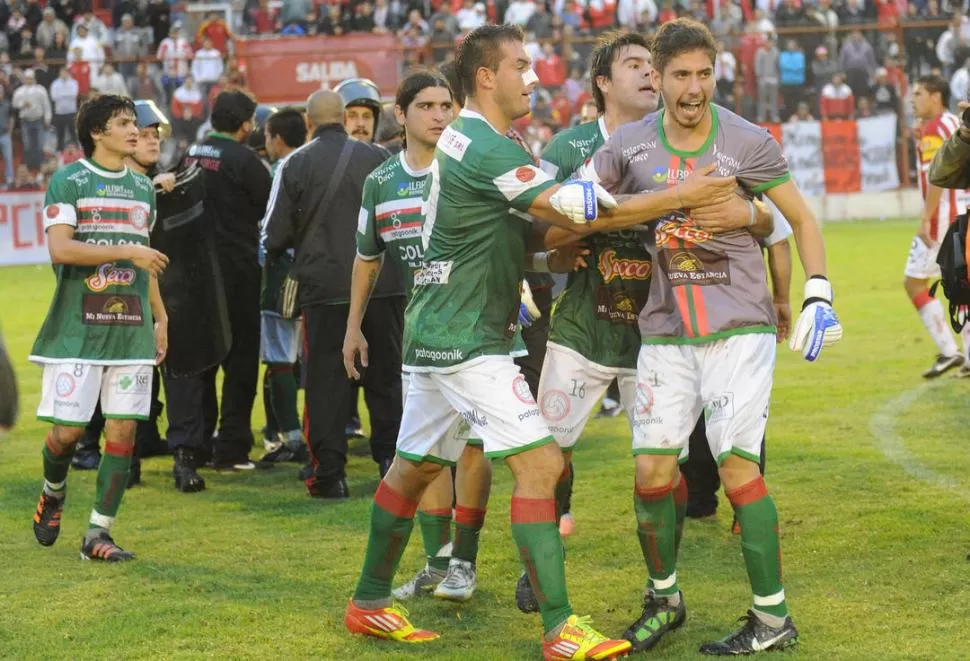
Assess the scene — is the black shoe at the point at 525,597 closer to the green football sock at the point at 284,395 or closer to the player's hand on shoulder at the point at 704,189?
the player's hand on shoulder at the point at 704,189

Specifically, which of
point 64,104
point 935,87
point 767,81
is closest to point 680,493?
point 935,87

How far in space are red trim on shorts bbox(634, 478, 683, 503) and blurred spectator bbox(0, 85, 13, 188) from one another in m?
23.4

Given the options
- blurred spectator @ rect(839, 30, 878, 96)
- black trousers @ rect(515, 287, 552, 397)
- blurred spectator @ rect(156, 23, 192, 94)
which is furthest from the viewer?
blurred spectator @ rect(839, 30, 878, 96)

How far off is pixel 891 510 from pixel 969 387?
13.4 feet

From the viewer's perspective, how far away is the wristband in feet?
20.0

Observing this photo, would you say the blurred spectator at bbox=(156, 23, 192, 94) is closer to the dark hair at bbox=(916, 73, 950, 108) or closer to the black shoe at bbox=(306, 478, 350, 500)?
the dark hair at bbox=(916, 73, 950, 108)

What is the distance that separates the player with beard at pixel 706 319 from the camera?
5512 mm

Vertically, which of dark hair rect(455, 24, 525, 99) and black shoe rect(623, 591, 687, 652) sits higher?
dark hair rect(455, 24, 525, 99)

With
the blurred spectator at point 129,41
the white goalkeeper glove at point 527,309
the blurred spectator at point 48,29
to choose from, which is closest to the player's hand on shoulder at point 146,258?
the white goalkeeper glove at point 527,309

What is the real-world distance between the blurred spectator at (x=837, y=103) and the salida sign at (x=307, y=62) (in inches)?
337

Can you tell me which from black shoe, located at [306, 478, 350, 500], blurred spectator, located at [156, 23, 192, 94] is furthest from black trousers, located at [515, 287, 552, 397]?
blurred spectator, located at [156, 23, 192, 94]

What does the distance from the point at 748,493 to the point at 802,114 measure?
991 inches

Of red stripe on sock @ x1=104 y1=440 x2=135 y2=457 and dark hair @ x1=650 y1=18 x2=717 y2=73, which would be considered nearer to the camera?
dark hair @ x1=650 y1=18 x2=717 y2=73

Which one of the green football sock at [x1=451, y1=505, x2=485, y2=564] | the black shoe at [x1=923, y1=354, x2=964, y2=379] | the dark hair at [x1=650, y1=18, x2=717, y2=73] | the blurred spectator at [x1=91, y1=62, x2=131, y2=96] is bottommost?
the black shoe at [x1=923, y1=354, x2=964, y2=379]
